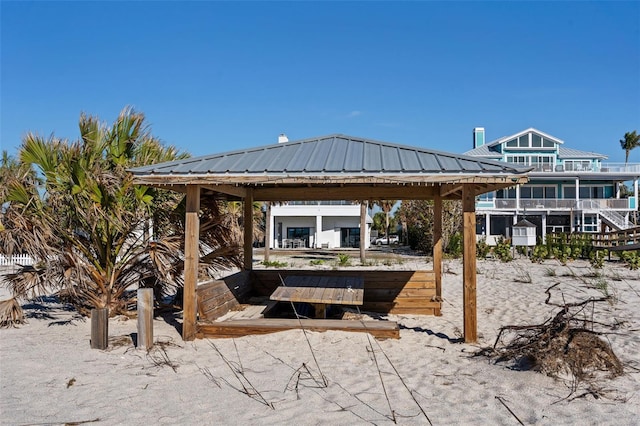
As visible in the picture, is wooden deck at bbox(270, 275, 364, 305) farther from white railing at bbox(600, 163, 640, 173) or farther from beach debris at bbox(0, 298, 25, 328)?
white railing at bbox(600, 163, 640, 173)

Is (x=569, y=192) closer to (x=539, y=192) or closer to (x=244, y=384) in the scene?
(x=539, y=192)

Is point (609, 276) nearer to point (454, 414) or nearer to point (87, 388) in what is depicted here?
point (454, 414)

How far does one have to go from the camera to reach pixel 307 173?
6953 millimetres

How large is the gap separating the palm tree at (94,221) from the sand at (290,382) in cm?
85

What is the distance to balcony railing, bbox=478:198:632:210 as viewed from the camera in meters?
38.2

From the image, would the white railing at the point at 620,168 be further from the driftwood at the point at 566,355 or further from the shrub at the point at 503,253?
the driftwood at the point at 566,355

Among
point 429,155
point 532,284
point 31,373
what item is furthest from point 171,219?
point 532,284

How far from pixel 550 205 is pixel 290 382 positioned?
37.6m

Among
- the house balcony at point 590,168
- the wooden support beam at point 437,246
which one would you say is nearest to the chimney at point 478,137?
the house balcony at point 590,168

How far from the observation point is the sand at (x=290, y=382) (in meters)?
4.34

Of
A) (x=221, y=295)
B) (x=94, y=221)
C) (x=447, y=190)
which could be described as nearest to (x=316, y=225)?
(x=447, y=190)

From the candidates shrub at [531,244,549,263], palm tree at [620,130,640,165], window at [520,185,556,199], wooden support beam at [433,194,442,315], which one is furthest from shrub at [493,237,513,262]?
palm tree at [620,130,640,165]

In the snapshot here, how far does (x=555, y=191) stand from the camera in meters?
40.8

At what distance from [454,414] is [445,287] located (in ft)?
30.7
